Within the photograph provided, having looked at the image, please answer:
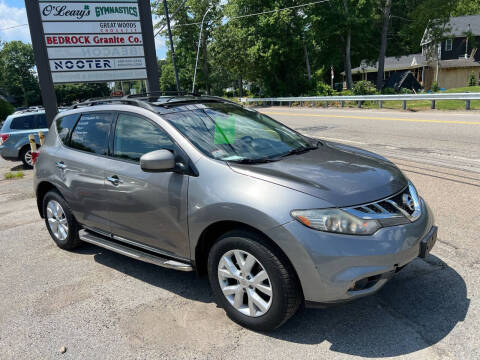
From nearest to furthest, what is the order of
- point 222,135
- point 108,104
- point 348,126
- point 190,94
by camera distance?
point 222,135, point 108,104, point 190,94, point 348,126

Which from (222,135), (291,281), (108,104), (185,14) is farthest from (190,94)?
(185,14)

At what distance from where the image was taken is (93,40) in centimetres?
944

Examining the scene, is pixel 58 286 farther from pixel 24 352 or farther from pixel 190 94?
pixel 190 94

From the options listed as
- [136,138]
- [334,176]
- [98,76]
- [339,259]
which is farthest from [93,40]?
[339,259]

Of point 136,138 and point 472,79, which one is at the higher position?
point 136,138

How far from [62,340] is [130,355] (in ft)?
2.01

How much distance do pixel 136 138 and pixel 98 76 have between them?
274 inches

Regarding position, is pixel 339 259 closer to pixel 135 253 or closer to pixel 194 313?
pixel 194 313

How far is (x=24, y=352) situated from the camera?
2826 millimetres

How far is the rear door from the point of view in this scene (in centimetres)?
385

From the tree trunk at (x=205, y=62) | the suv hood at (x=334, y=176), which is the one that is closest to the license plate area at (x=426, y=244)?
the suv hood at (x=334, y=176)

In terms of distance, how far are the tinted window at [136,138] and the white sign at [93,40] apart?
659 cm

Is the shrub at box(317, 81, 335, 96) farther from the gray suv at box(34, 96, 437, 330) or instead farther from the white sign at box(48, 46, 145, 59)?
the gray suv at box(34, 96, 437, 330)

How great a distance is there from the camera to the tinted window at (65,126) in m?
4.50
